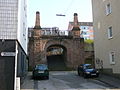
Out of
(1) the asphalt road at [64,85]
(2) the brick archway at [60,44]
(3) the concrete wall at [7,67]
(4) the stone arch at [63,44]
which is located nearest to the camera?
(3) the concrete wall at [7,67]

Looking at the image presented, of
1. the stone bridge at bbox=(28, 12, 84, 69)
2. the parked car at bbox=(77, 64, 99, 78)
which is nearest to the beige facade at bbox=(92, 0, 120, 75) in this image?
the parked car at bbox=(77, 64, 99, 78)

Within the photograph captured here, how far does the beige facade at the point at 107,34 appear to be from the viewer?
22625 mm

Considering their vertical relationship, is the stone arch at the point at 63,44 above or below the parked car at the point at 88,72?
above

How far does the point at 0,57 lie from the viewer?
1454 centimetres

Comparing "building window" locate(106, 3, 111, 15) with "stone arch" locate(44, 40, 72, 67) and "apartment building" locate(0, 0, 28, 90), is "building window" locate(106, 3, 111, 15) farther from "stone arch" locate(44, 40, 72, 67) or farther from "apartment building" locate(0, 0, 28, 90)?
"stone arch" locate(44, 40, 72, 67)

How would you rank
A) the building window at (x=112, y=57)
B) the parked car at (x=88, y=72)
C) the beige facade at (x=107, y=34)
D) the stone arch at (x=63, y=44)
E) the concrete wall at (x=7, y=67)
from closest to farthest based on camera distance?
the concrete wall at (x=7, y=67) → the beige facade at (x=107, y=34) → the building window at (x=112, y=57) → the parked car at (x=88, y=72) → the stone arch at (x=63, y=44)

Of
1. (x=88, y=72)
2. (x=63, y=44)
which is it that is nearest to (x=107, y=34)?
(x=88, y=72)

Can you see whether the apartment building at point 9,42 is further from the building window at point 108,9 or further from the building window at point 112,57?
the building window at point 108,9

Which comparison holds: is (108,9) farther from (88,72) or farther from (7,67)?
(7,67)

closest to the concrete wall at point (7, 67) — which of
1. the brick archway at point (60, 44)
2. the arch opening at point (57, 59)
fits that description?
the brick archway at point (60, 44)

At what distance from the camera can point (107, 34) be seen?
25.3m

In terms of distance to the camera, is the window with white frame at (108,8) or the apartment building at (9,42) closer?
the apartment building at (9,42)

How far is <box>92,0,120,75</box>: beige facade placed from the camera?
2262cm

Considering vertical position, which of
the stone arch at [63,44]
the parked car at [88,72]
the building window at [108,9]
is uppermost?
the building window at [108,9]
